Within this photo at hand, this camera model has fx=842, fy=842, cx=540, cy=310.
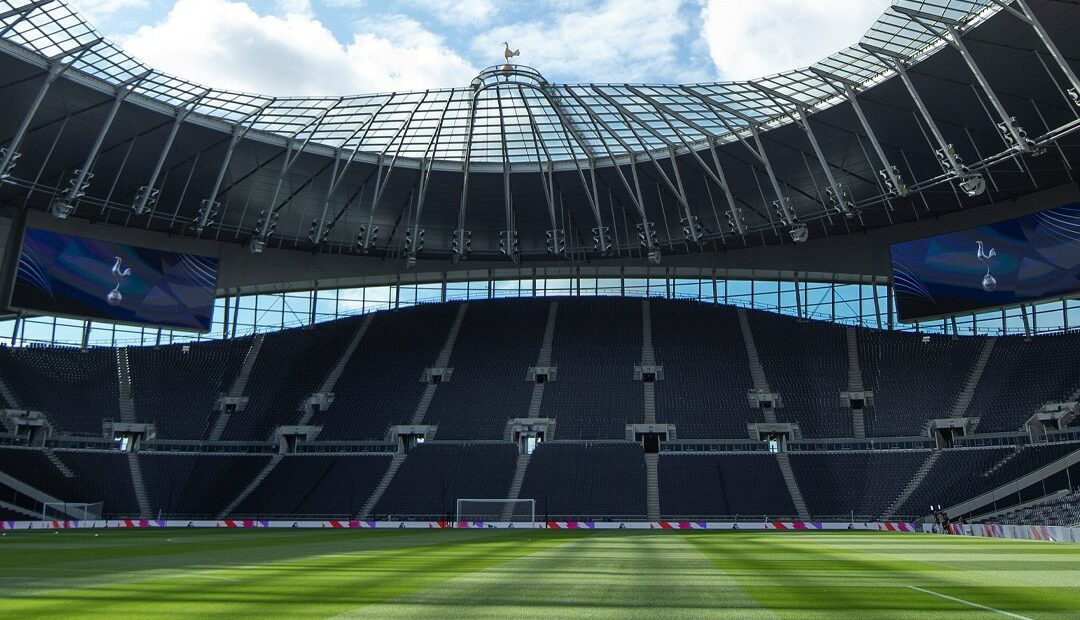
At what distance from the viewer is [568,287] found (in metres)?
71.4

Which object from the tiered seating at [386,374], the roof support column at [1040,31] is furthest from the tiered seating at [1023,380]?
the tiered seating at [386,374]

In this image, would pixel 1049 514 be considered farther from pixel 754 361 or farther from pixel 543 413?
pixel 543 413

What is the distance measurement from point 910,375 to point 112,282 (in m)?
54.4

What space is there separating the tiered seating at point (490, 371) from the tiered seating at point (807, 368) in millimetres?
17274

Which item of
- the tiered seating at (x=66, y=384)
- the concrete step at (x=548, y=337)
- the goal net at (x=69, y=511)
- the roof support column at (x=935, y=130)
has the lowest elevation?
the goal net at (x=69, y=511)

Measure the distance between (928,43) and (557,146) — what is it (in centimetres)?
2366

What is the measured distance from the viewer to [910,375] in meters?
56.5

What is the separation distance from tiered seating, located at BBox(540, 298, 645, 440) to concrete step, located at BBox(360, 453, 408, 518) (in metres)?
10.2

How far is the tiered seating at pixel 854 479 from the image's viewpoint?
4784 cm

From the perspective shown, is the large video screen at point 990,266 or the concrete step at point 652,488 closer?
the concrete step at point 652,488

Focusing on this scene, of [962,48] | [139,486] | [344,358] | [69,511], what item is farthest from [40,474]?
[962,48]

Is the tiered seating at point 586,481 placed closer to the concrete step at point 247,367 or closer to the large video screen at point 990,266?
the large video screen at point 990,266

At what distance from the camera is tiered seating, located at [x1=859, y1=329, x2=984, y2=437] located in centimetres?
5328


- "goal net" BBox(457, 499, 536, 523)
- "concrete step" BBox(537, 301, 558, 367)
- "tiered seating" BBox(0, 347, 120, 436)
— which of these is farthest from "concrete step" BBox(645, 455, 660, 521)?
"tiered seating" BBox(0, 347, 120, 436)
